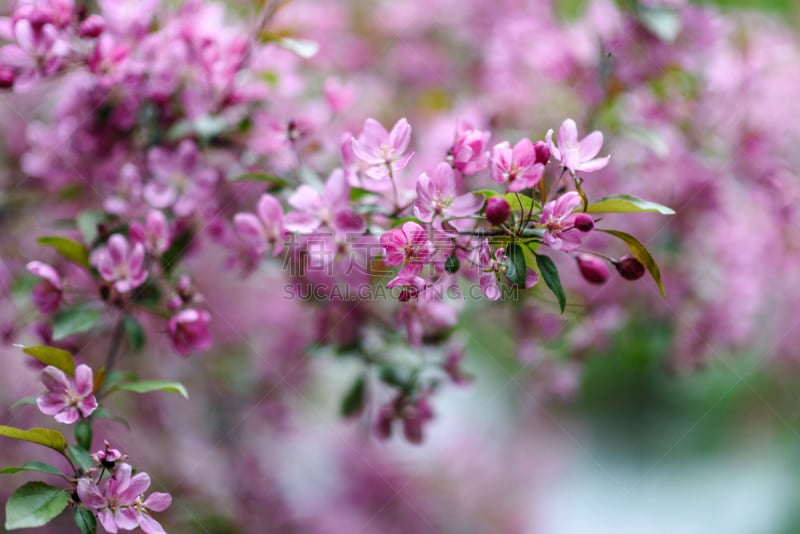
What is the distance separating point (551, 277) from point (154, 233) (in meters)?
0.44

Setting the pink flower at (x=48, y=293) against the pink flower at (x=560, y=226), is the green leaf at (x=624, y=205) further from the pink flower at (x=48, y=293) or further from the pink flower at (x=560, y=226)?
the pink flower at (x=48, y=293)

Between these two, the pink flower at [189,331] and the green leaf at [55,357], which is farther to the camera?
the pink flower at [189,331]

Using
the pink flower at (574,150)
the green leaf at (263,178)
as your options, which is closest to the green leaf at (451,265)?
the pink flower at (574,150)

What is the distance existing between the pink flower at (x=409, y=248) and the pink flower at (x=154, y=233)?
29 cm

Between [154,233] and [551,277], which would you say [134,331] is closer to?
[154,233]

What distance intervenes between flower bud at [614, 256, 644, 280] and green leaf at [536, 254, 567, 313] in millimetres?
72

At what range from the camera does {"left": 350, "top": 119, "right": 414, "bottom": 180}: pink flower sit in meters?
0.65

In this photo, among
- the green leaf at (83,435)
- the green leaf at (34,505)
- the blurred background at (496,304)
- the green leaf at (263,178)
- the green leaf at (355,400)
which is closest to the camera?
the green leaf at (34,505)

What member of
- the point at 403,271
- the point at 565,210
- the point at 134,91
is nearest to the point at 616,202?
the point at 565,210

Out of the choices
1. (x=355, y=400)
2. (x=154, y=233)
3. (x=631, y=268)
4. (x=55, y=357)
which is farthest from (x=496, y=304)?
(x=55, y=357)

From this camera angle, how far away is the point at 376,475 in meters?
1.43

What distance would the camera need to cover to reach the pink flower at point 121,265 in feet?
2.37

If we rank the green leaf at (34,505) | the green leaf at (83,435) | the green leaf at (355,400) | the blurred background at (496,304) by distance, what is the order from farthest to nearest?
1. the blurred background at (496,304)
2. the green leaf at (355,400)
3. the green leaf at (83,435)
4. the green leaf at (34,505)

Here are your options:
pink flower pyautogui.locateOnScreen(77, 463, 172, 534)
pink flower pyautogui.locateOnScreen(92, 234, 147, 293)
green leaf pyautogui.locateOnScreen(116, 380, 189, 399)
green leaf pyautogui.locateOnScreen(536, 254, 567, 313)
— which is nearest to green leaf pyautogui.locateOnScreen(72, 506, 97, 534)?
pink flower pyautogui.locateOnScreen(77, 463, 172, 534)
